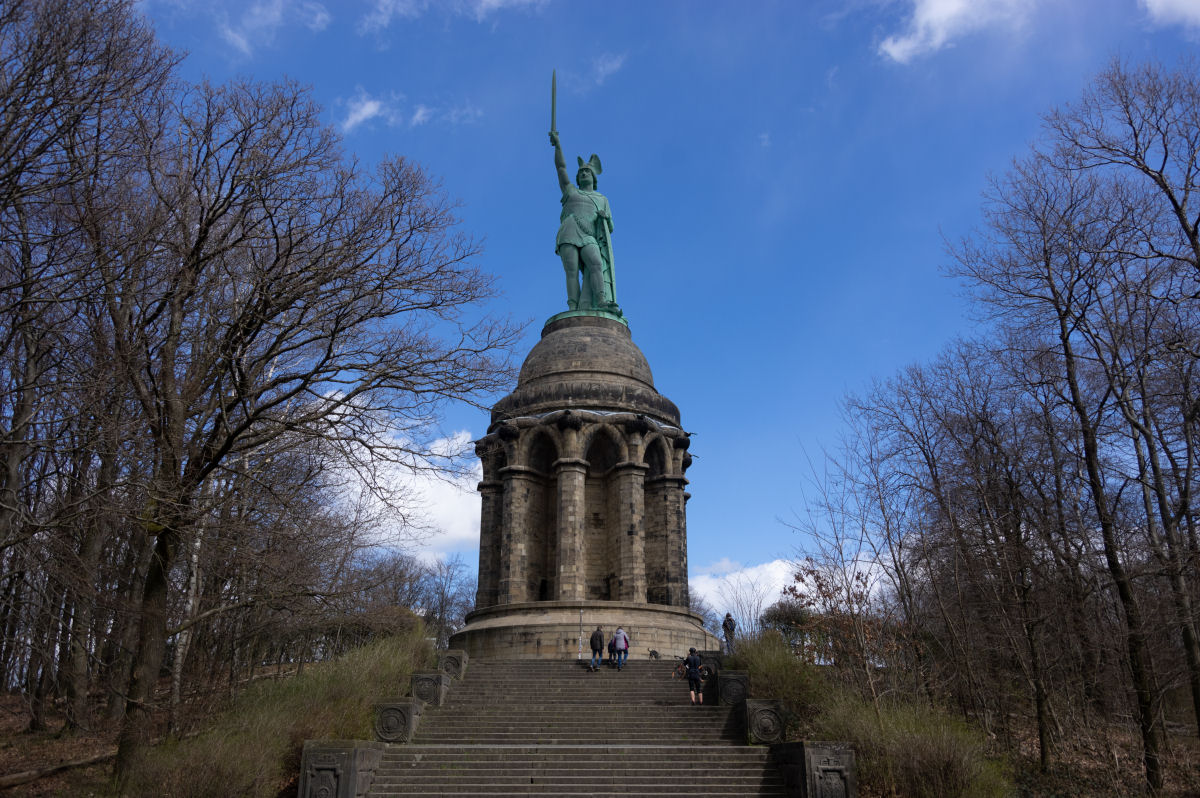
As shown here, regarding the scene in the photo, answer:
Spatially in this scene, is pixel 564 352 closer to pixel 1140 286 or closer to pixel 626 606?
pixel 626 606

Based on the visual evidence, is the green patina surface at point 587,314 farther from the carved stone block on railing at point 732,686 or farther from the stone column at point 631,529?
the carved stone block on railing at point 732,686

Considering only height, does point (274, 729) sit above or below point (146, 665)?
below

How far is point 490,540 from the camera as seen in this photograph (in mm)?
27516

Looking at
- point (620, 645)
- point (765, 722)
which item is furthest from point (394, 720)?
point (620, 645)

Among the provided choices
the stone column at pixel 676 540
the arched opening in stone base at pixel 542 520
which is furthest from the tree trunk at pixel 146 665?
the stone column at pixel 676 540

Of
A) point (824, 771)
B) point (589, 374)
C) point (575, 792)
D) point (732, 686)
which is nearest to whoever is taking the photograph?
point (824, 771)

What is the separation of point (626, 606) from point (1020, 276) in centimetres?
1352

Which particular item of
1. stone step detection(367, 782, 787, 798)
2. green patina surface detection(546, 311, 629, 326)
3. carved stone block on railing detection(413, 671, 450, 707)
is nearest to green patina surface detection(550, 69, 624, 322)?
green patina surface detection(546, 311, 629, 326)

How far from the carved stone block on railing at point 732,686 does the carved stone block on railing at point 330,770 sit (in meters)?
6.87

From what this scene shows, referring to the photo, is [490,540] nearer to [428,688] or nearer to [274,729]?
[428,688]

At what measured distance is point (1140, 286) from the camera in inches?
530

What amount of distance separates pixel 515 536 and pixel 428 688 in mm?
10237

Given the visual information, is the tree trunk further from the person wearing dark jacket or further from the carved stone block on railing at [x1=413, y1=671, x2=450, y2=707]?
the person wearing dark jacket

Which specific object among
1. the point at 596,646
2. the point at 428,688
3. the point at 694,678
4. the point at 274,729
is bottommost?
the point at 274,729
